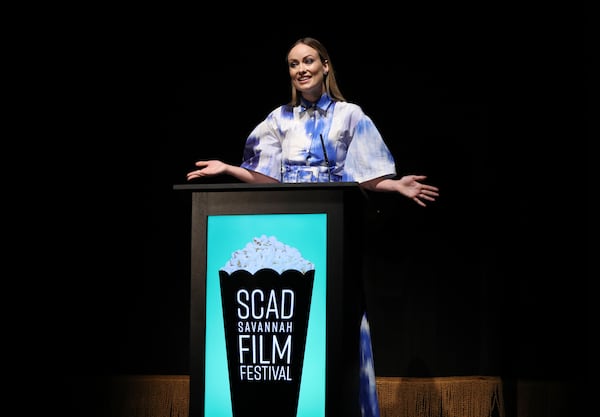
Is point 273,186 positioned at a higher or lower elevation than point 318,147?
lower

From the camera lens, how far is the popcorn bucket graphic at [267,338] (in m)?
2.11

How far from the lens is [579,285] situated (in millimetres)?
3109

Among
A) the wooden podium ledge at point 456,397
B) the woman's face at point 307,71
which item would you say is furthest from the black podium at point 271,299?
the wooden podium ledge at point 456,397

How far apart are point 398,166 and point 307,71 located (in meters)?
0.81

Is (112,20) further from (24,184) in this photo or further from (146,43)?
(24,184)

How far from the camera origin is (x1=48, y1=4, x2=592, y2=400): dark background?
3.15 m

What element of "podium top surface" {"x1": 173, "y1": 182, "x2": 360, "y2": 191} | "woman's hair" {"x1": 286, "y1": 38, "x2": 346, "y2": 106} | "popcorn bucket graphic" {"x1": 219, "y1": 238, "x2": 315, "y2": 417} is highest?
"woman's hair" {"x1": 286, "y1": 38, "x2": 346, "y2": 106}

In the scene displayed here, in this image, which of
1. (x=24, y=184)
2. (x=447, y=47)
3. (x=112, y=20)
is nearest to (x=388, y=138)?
(x=447, y=47)

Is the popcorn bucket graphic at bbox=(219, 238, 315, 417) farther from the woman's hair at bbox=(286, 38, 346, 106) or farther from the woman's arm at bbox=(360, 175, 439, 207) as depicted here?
the woman's hair at bbox=(286, 38, 346, 106)

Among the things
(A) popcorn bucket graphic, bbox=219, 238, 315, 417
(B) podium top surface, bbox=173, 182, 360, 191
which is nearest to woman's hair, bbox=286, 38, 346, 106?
(B) podium top surface, bbox=173, 182, 360, 191

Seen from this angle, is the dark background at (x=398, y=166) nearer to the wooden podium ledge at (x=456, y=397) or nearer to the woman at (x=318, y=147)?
the wooden podium ledge at (x=456, y=397)

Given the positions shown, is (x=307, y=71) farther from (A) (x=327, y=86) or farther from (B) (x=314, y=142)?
(B) (x=314, y=142)

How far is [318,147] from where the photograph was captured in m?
2.49

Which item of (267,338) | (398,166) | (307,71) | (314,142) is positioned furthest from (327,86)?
(267,338)
